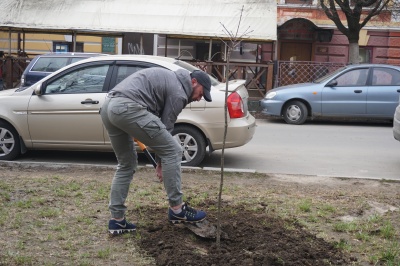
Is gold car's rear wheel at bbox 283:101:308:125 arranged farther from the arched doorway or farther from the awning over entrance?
the arched doorway

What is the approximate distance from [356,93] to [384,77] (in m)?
0.85

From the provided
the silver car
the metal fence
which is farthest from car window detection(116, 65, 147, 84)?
the metal fence

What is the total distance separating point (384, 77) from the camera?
1631cm

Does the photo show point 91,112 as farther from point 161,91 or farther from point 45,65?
point 45,65

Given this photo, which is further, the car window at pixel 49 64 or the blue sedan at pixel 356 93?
the car window at pixel 49 64

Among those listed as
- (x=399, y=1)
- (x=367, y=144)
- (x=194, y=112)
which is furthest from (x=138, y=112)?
(x=399, y=1)

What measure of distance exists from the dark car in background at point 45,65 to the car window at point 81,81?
7.81 meters

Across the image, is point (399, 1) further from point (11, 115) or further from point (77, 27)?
point (11, 115)

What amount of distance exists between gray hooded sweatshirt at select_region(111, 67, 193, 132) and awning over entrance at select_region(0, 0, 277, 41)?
17167 millimetres

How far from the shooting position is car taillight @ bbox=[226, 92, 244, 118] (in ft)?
29.8

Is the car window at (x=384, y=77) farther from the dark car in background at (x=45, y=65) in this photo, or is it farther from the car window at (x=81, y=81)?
the car window at (x=81, y=81)

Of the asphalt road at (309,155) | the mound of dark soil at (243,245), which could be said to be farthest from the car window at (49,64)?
the mound of dark soil at (243,245)

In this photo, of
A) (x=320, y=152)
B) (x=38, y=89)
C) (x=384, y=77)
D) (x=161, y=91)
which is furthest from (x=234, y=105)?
(x=384, y=77)

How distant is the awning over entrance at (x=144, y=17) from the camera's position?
74.5ft
